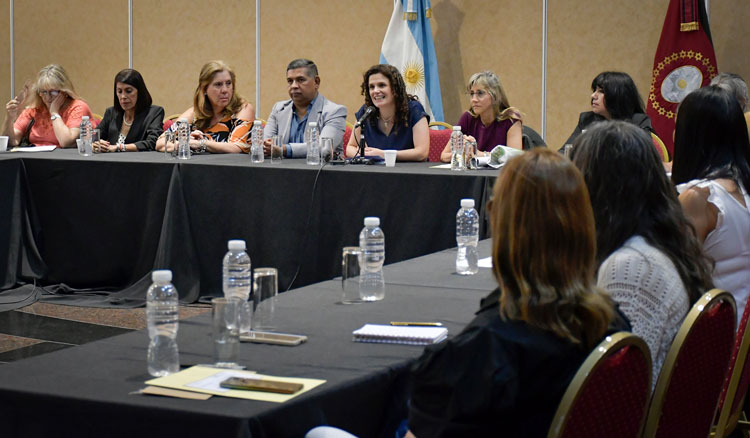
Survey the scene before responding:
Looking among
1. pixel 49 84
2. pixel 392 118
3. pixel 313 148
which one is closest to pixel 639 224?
pixel 313 148

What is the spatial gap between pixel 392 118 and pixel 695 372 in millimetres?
3615

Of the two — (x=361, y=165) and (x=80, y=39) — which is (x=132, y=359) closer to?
(x=361, y=165)

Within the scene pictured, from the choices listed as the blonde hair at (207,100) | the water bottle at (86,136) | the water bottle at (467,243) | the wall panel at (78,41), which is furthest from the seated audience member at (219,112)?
the wall panel at (78,41)

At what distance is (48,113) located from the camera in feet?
20.8

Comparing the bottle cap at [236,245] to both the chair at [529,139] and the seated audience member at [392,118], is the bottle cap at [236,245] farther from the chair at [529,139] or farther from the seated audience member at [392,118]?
the chair at [529,139]

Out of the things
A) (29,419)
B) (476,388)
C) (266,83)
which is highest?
(266,83)

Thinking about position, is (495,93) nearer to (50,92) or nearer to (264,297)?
(50,92)

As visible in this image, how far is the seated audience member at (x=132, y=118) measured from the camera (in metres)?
5.88

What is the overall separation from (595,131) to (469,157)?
2.60 m

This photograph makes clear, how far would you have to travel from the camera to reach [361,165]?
473 centimetres

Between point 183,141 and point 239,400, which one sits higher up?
point 183,141

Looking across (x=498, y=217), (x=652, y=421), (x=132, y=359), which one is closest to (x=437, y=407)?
(x=498, y=217)

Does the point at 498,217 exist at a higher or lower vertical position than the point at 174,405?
higher

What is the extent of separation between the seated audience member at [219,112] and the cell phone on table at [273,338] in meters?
3.51
